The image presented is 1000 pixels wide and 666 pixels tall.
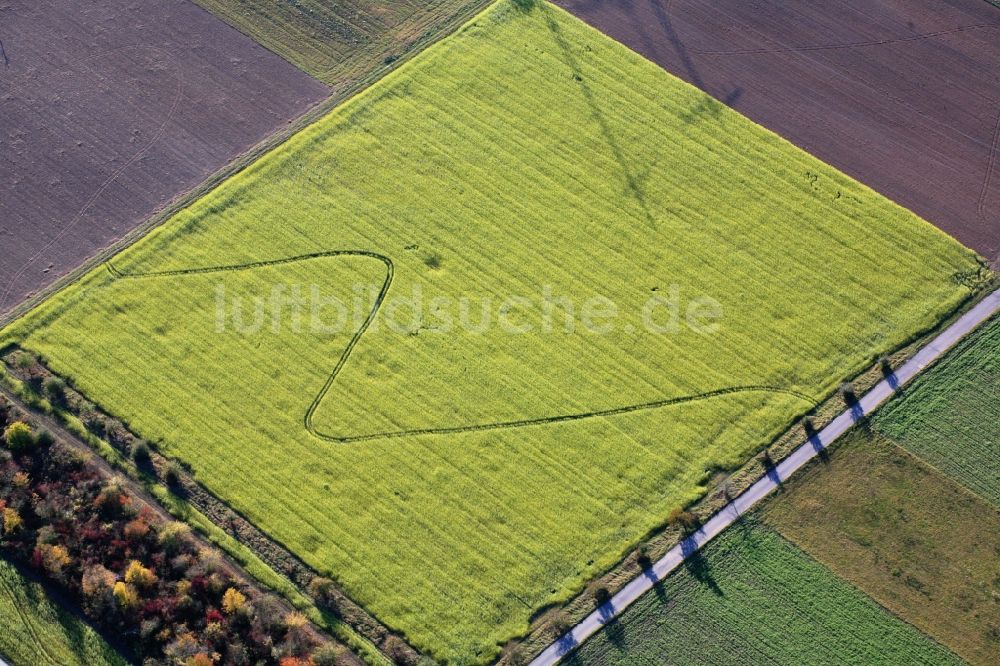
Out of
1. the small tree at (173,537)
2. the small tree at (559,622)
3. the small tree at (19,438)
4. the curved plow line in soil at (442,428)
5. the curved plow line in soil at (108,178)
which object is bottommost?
the small tree at (559,622)

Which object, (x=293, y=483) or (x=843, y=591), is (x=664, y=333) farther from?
(x=293, y=483)

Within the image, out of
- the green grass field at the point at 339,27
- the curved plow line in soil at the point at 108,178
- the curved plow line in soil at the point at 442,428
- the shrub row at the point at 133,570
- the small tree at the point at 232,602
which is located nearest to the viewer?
the shrub row at the point at 133,570

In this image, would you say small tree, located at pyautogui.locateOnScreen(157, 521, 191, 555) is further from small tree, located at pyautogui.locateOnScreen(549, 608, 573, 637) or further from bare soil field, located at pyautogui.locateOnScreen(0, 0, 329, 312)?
small tree, located at pyautogui.locateOnScreen(549, 608, 573, 637)

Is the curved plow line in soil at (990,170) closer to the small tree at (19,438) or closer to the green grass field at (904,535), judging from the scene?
the green grass field at (904,535)

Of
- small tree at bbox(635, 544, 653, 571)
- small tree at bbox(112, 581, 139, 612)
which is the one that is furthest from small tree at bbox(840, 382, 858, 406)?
small tree at bbox(112, 581, 139, 612)

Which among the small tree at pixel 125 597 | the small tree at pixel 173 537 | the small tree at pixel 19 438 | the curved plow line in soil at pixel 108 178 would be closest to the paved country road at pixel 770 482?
the small tree at pixel 173 537

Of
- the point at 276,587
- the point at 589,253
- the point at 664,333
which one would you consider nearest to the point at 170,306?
the point at 276,587
